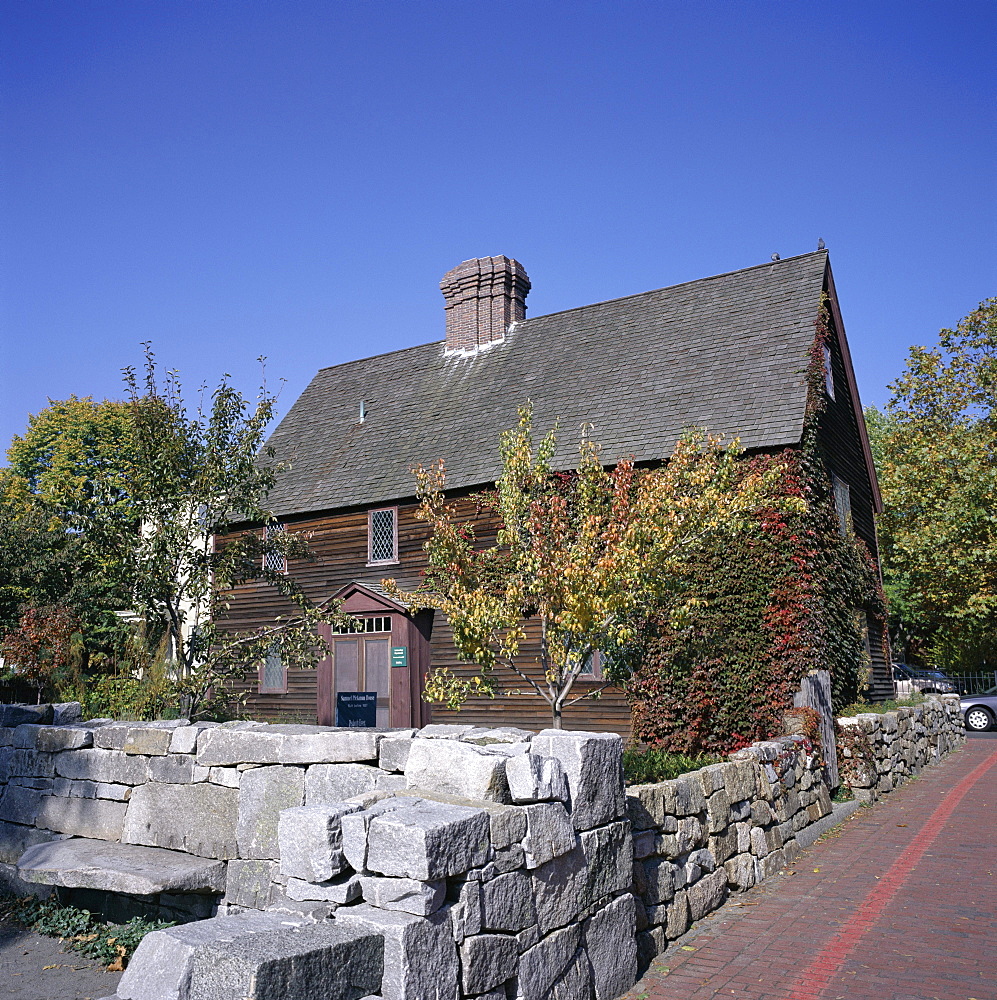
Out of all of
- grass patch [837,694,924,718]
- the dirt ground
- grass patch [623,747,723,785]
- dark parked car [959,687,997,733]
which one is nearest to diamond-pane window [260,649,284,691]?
grass patch [623,747,723,785]

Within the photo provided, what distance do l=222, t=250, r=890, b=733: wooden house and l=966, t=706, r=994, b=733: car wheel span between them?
7.11 meters

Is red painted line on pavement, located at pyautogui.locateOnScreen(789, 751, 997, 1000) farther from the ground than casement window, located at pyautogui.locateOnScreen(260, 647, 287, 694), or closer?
closer

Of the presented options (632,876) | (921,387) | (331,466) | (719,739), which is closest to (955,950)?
(632,876)

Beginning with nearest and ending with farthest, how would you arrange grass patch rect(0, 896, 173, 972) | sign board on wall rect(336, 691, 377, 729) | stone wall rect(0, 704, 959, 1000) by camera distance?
stone wall rect(0, 704, 959, 1000) < grass patch rect(0, 896, 173, 972) < sign board on wall rect(336, 691, 377, 729)

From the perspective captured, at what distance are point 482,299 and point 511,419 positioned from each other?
521 centimetres

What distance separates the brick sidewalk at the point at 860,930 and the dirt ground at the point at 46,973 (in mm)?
3402

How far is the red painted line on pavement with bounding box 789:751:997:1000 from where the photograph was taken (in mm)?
5629

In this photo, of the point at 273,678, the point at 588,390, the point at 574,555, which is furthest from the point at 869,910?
the point at 273,678

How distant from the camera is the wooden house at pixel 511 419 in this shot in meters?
15.6

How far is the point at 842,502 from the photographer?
55.7 feet

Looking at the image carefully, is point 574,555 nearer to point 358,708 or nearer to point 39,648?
point 358,708

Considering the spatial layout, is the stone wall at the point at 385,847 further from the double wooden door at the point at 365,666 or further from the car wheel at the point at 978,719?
the car wheel at the point at 978,719

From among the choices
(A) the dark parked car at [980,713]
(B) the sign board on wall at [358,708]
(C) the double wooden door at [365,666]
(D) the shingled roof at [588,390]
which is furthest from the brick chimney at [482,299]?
(A) the dark parked car at [980,713]

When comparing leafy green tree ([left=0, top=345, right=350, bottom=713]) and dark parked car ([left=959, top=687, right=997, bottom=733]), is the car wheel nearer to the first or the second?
dark parked car ([left=959, top=687, right=997, bottom=733])
